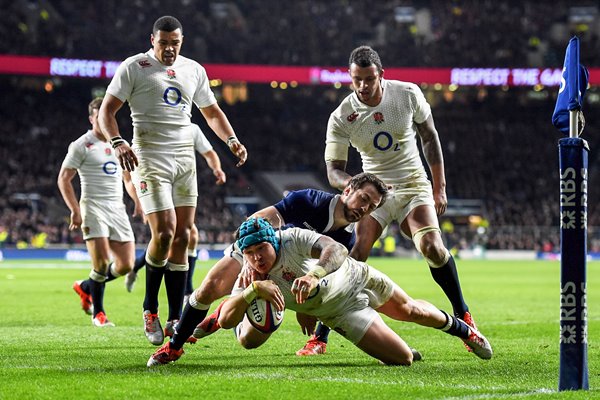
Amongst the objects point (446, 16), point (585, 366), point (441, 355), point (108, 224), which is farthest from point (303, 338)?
point (446, 16)

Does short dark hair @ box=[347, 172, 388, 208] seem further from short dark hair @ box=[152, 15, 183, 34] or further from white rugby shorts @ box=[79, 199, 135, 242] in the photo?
white rugby shorts @ box=[79, 199, 135, 242]

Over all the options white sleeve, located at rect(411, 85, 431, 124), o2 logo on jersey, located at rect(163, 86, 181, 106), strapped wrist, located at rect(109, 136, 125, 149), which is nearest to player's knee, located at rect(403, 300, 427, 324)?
white sleeve, located at rect(411, 85, 431, 124)

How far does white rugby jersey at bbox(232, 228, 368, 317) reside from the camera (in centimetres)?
706

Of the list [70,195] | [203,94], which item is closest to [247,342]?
[203,94]

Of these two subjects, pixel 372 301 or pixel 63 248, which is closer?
pixel 372 301

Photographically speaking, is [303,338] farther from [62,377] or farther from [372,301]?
[62,377]

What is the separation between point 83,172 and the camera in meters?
12.4

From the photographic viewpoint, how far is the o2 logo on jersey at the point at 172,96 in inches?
362

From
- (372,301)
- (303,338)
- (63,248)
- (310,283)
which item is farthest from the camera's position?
(63,248)

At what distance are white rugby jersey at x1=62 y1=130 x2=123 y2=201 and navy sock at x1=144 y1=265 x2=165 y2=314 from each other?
10.7 feet

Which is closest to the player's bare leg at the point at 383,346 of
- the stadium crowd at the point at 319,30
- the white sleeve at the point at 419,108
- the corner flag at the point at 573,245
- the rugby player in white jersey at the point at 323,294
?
the rugby player in white jersey at the point at 323,294

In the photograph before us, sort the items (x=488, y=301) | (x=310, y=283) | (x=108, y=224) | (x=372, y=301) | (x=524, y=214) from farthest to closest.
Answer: (x=524, y=214) → (x=488, y=301) → (x=108, y=224) → (x=372, y=301) → (x=310, y=283)

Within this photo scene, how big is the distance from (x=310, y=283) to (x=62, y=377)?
171 cm

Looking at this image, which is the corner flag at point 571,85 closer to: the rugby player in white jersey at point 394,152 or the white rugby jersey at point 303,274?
the white rugby jersey at point 303,274
